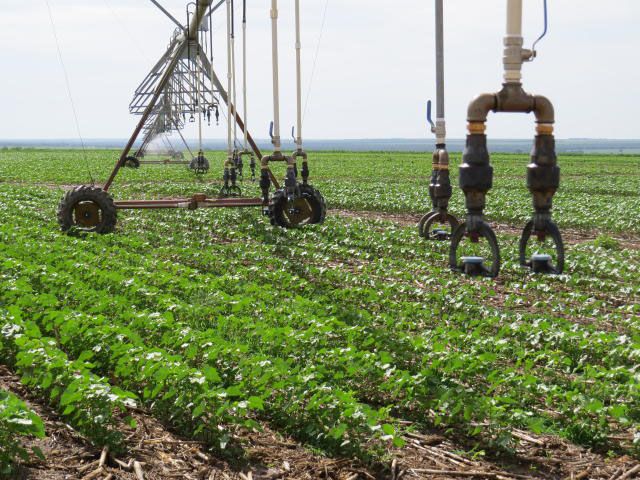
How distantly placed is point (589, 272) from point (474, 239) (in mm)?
9341

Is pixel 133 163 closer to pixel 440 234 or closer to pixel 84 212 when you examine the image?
pixel 84 212

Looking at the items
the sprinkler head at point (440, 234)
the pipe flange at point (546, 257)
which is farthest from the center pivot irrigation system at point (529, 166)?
the sprinkler head at point (440, 234)

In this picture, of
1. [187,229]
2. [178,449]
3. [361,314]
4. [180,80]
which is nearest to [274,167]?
[180,80]

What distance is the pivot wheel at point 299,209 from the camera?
15.1 meters

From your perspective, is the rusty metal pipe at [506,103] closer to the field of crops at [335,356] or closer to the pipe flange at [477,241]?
the pipe flange at [477,241]

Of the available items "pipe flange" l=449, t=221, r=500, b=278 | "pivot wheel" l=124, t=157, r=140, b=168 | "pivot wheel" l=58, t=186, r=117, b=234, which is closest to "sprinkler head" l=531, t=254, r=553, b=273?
"pipe flange" l=449, t=221, r=500, b=278

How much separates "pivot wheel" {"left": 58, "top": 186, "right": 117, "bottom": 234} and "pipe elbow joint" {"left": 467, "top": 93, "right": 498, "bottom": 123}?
1203 centimetres

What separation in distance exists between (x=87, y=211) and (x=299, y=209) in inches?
148

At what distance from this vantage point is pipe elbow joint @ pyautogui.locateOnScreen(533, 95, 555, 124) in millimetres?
3867

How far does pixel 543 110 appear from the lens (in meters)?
3.88

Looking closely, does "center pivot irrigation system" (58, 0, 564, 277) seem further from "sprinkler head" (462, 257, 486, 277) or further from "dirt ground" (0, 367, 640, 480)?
"dirt ground" (0, 367, 640, 480)

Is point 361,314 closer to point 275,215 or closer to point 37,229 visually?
point 275,215

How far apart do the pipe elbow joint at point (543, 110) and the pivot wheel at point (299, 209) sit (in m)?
11.1

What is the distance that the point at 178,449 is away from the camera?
576 cm
